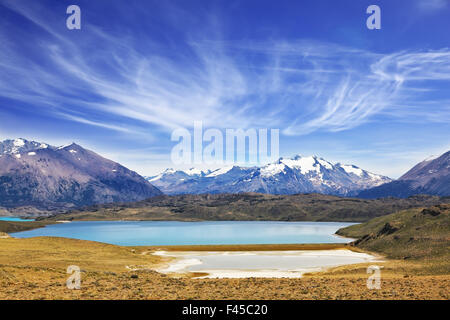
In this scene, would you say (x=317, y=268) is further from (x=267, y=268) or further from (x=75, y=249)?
(x=75, y=249)

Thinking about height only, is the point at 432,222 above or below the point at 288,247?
above

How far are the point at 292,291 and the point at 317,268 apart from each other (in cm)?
4421

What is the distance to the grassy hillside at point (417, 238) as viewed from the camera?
7906 centimetres

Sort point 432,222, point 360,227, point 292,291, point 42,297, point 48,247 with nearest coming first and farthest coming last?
point 42,297
point 292,291
point 48,247
point 432,222
point 360,227

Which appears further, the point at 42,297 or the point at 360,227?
the point at 360,227

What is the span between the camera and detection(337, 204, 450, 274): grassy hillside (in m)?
79.1

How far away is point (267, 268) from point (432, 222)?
56808 mm

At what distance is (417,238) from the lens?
3637 inches

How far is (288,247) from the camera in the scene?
12525 cm
